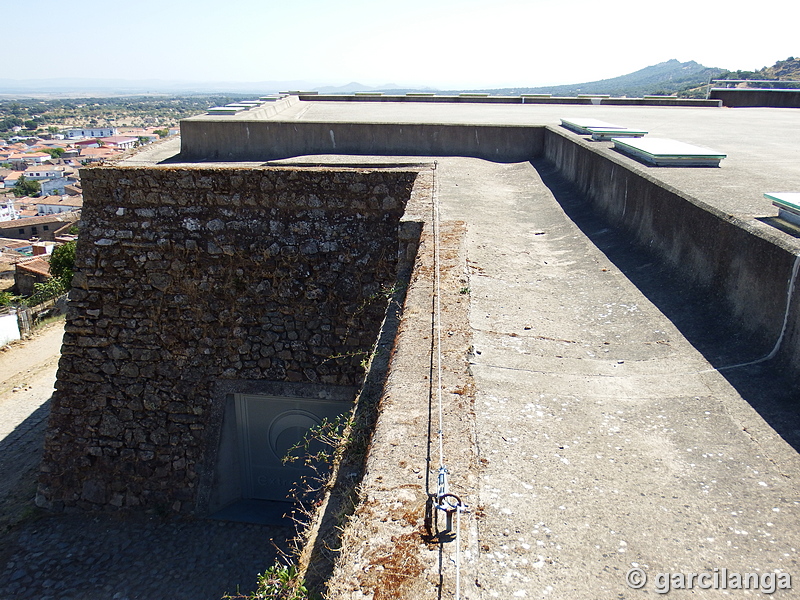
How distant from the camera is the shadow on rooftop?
2922 mm

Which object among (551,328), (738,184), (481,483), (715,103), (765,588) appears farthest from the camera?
(715,103)

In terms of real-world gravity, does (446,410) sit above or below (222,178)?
below

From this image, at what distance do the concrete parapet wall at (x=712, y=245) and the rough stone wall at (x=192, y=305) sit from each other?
2085mm

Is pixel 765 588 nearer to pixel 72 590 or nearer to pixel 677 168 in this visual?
pixel 677 168

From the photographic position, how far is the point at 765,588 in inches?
75.5

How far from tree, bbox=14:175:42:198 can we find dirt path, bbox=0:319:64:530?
77.0 meters

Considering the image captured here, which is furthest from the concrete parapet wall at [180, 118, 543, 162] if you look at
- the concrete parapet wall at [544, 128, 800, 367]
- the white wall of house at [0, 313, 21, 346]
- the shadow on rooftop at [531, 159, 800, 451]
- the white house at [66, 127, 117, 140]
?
the white house at [66, 127, 117, 140]

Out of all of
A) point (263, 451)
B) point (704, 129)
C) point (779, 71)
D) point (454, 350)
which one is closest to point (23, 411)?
point (263, 451)

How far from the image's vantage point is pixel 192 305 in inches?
253

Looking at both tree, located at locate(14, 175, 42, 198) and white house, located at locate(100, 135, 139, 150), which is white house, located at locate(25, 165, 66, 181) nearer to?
tree, located at locate(14, 175, 42, 198)

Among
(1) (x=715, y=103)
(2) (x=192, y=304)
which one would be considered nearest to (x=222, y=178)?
(2) (x=192, y=304)

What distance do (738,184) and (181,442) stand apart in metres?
5.65

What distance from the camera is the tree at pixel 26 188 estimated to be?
82.5m

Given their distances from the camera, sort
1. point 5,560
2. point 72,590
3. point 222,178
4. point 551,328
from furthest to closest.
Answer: point 222,178, point 5,560, point 72,590, point 551,328
